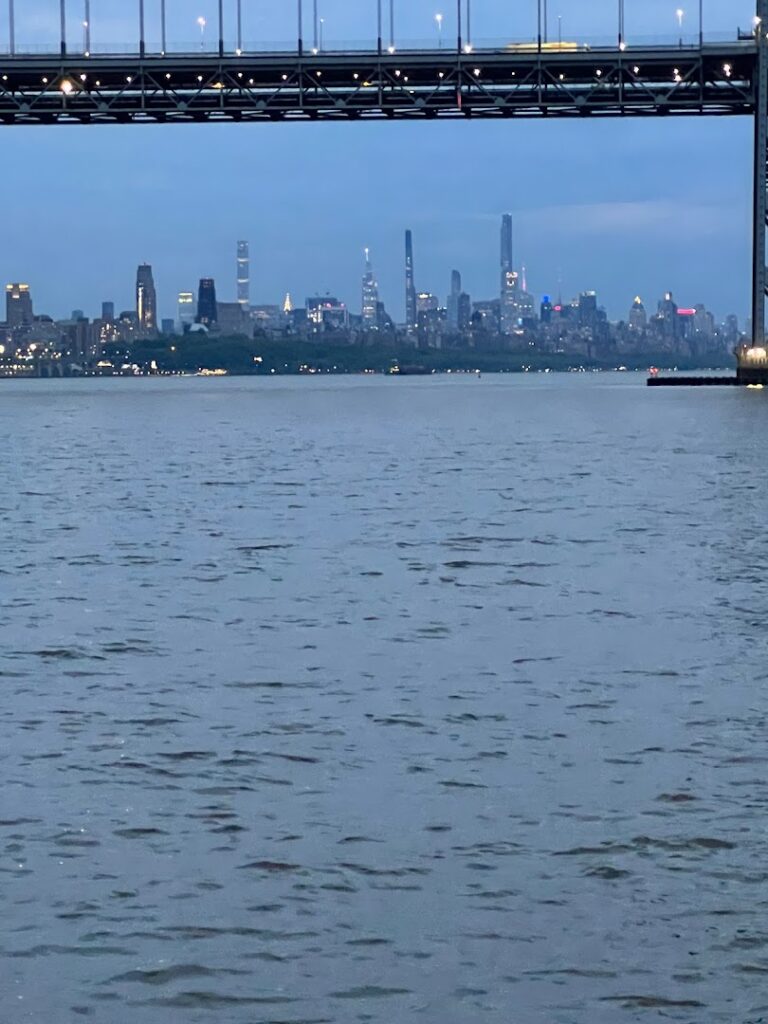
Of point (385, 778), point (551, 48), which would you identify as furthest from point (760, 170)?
point (385, 778)

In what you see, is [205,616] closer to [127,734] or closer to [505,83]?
[127,734]

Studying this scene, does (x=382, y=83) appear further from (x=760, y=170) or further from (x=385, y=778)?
(x=385, y=778)

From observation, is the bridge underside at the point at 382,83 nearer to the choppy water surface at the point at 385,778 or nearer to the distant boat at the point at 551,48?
the distant boat at the point at 551,48

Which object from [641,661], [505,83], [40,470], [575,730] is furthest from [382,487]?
[505,83]

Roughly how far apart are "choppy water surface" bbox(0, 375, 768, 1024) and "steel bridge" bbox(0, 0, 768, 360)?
231 feet

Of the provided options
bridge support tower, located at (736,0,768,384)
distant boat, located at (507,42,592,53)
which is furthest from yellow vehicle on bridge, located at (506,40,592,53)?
bridge support tower, located at (736,0,768,384)

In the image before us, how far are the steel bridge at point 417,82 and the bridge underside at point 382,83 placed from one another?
0.08 metres

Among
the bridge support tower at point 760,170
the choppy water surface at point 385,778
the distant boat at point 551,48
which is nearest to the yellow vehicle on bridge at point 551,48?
the distant boat at point 551,48

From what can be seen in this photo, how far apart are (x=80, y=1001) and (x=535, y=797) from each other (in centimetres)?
379

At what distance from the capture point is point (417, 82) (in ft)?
328

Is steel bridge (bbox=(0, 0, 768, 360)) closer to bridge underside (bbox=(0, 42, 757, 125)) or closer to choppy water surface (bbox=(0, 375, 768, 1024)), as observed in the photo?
bridge underside (bbox=(0, 42, 757, 125))

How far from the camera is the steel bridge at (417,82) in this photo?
95.4 meters

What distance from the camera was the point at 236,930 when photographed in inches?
340

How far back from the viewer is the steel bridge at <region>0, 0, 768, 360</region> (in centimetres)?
9544
